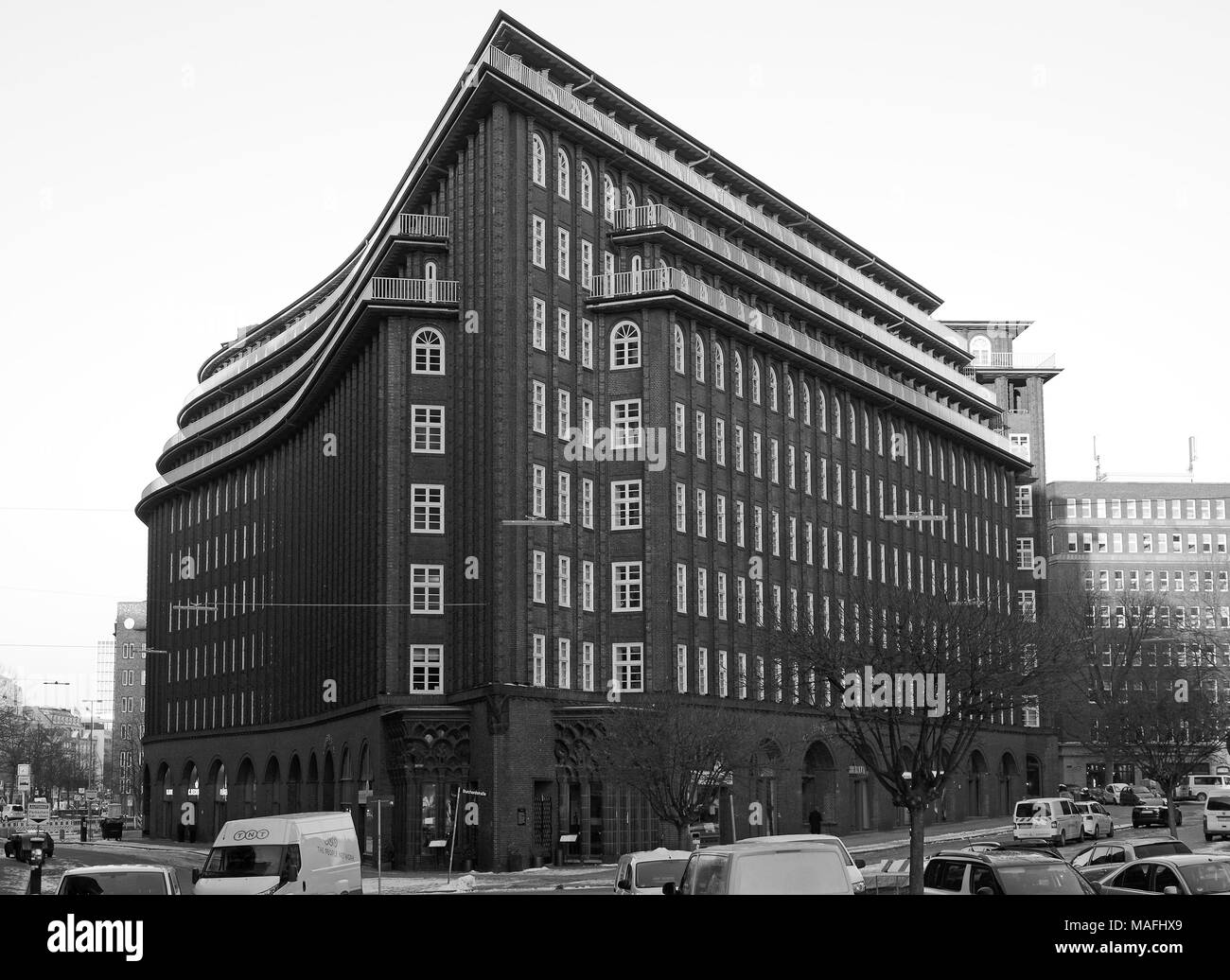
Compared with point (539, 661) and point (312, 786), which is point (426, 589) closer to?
point (539, 661)

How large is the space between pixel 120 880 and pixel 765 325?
65.6 metres

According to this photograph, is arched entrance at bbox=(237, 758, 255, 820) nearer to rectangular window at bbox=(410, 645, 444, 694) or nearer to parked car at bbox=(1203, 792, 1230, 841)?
rectangular window at bbox=(410, 645, 444, 694)

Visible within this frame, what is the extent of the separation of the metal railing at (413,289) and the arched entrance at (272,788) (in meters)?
31.7

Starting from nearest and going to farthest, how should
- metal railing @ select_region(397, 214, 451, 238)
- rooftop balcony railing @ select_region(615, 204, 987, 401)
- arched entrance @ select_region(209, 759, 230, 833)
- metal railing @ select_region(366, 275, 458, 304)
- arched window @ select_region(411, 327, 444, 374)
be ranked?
arched window @ select_region(411, 327, 444, 374) < metal railing @ select_region(366, 275, 458, 304) < metal railing @ select_region(397, 214, 451, 238) < rooftop balcony railing @ select_region(615, 204, 987, 401) < arched entrance @ select_region(209, 759, 230, 833)

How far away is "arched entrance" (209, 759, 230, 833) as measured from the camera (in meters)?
103

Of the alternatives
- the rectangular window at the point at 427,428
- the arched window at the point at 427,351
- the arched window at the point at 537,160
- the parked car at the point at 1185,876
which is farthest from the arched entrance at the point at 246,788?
the parked car at the point at 1185,876

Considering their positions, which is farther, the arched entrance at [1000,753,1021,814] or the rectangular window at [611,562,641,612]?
the arched entrance at [1000,753,1021,814]

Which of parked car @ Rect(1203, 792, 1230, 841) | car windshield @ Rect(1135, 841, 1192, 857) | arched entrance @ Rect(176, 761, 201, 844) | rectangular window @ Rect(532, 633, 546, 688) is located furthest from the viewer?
arched entrance @ Rect(176, 761, 201, 844)

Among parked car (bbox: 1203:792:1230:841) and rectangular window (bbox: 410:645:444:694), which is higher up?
rectangular window (bbox: 410:645:444:694)

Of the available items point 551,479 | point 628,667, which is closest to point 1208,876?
point 551,479

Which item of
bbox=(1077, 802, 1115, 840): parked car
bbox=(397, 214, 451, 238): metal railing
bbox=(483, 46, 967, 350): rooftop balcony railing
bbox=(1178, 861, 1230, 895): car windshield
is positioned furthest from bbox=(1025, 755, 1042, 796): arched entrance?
bbox=(1178, 861, 1230, 895): car windshield

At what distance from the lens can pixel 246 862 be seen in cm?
3412

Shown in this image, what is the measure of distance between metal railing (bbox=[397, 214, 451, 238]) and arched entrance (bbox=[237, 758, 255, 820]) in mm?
38787

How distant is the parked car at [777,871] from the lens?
18.5 metres
